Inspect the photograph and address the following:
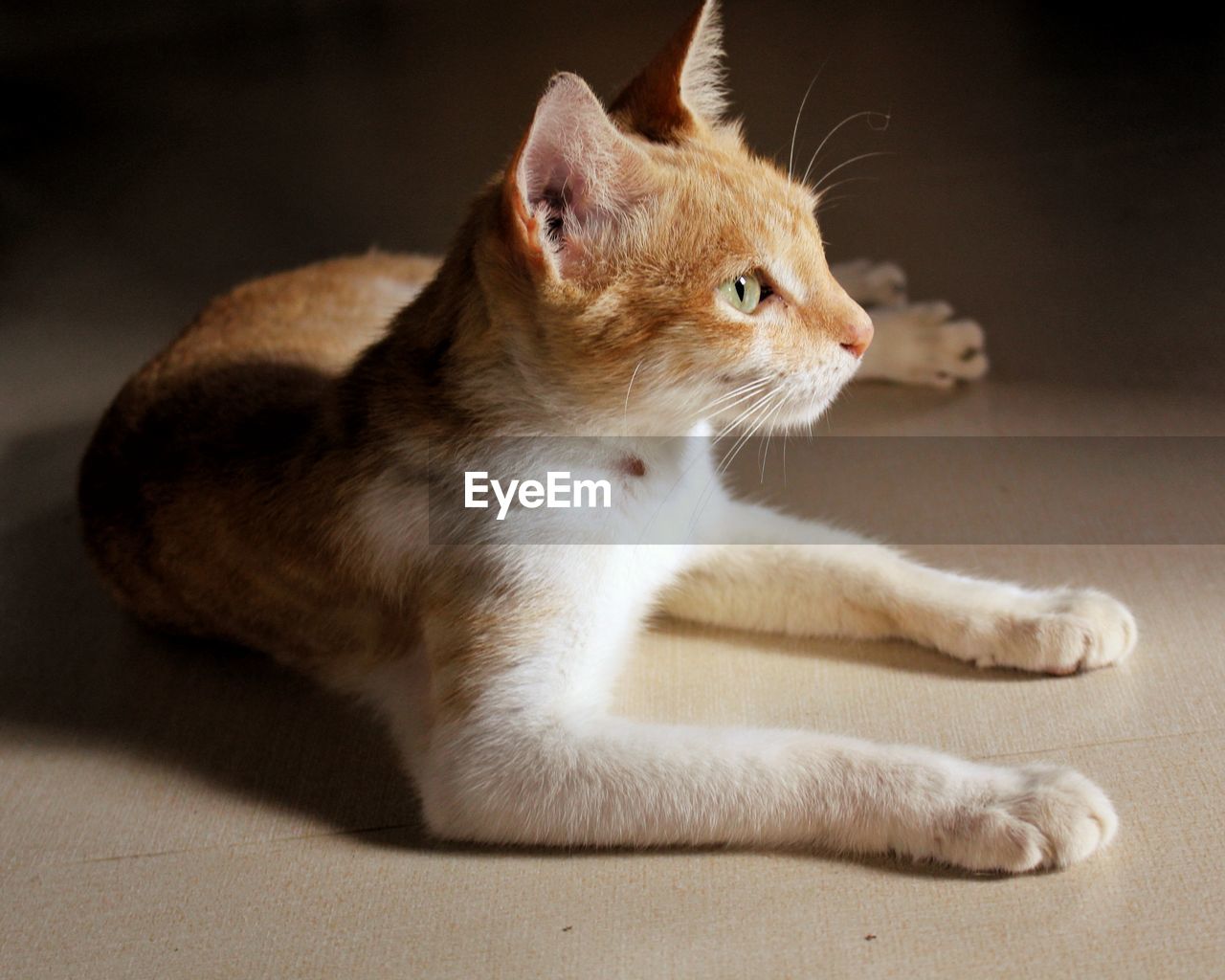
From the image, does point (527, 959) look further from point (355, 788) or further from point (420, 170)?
point (420, 170)

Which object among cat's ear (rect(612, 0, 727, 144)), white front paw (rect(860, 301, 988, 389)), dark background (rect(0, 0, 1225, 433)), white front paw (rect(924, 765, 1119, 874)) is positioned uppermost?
dark background (rect(0, 0, 1225, 433))

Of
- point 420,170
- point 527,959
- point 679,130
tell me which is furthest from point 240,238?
point 527,959

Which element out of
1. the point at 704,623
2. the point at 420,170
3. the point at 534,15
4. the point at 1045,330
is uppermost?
the point at 534,15

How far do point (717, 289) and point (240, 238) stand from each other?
231 centimetres

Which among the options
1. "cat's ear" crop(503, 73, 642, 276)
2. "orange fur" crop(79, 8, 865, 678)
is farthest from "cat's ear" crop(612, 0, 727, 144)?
"cat's ear" crop(503, 73, 642, 276)

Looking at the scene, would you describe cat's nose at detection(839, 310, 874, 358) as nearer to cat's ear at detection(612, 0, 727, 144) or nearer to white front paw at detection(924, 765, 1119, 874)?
cat's ear at detection(612, 0, 727, 144)

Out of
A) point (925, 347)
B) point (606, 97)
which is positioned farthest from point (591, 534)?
point (925, 347)

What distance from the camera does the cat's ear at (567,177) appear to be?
5.16ft

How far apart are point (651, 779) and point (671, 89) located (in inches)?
37.6

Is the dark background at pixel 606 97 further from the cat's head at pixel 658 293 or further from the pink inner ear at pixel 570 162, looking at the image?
the pink inner ear at pixel 570 162

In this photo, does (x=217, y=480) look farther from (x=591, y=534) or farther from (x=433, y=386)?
Answer: (x=591, y=534)

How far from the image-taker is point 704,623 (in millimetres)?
2162

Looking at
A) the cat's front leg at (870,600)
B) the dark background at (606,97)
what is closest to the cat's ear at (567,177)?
the cat's front leg at (870,600)

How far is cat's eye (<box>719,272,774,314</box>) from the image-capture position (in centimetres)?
173
